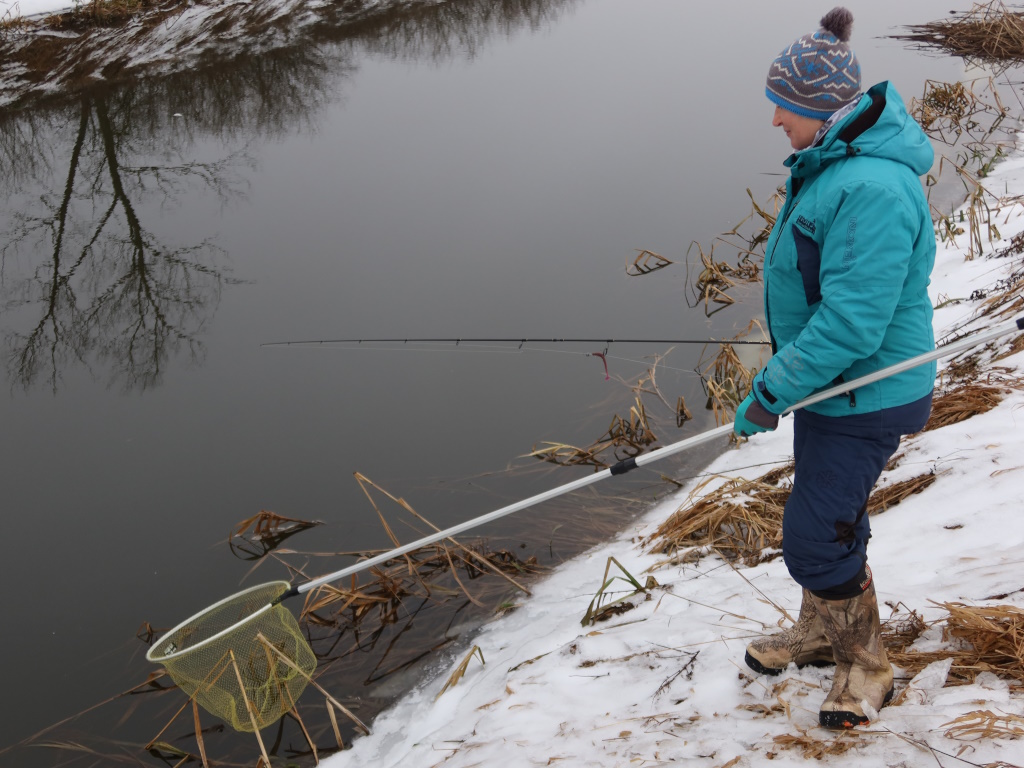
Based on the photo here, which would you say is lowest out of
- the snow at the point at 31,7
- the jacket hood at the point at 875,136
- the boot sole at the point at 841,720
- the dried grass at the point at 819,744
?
the dried grass at the point at 819,744

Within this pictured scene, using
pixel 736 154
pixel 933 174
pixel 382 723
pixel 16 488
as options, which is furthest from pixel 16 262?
pixel 933 174

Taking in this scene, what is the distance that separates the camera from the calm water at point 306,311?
4547 millimetres

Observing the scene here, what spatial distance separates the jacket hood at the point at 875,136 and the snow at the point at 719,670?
1.31 m

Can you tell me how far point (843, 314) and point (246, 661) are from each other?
2.66m

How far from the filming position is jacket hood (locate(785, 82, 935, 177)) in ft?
6.30

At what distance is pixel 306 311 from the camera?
21.9 ft

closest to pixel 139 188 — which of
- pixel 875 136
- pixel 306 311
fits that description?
pixel 306 311

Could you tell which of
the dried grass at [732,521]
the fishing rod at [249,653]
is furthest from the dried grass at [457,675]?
the dried grass at [732,521]

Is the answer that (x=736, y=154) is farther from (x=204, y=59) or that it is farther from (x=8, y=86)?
(x=8, y=86)

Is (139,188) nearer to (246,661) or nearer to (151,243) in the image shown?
(151,243)

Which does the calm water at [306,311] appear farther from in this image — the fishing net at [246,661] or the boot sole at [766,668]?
the boot sole at [766,668]

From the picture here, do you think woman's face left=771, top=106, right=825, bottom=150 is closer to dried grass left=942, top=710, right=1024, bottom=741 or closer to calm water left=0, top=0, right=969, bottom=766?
dried grass left=942, top=710, right=1024, bottom=741

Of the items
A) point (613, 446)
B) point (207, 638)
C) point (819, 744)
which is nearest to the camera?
point (819, 744)

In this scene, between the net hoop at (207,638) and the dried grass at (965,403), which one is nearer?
the net hoop at (207,638)
